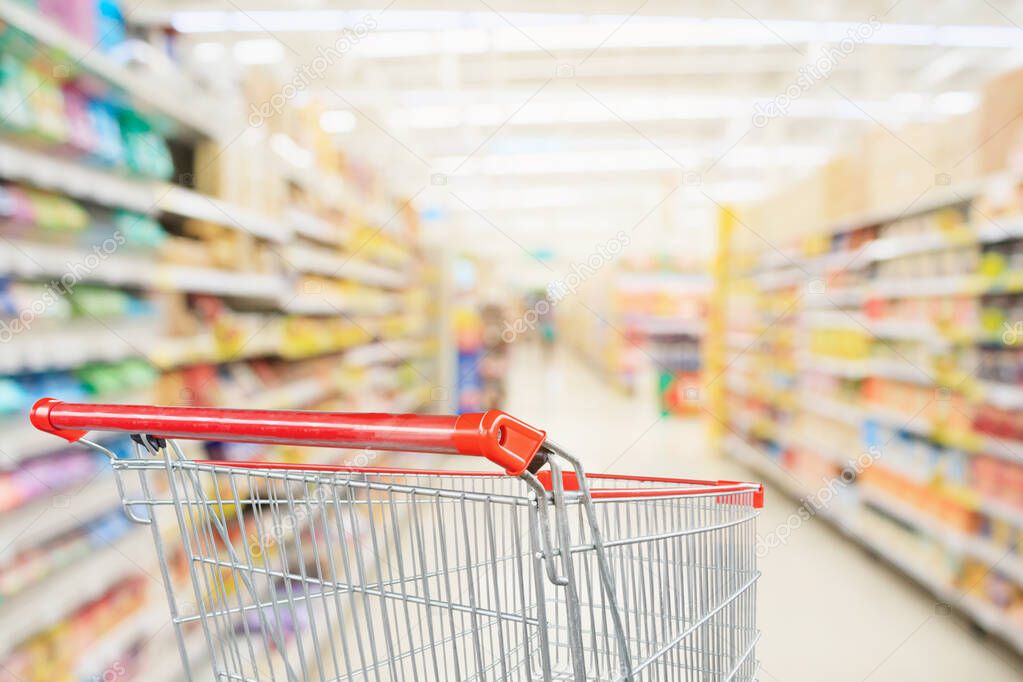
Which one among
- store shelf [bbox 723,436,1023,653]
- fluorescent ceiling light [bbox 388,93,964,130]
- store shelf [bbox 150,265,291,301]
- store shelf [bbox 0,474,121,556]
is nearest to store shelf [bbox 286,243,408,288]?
store shelf [bbox 150,265,291,301]

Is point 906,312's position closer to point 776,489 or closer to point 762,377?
point 776,489

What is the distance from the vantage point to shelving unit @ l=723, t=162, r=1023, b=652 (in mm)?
3193

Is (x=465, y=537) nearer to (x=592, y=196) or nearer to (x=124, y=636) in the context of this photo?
(x=124, y=636)

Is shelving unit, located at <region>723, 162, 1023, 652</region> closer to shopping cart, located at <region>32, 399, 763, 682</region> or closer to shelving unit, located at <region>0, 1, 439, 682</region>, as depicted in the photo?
shopping cart, located at <region>32, 399, 763, 682</region>

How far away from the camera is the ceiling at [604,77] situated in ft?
20.4

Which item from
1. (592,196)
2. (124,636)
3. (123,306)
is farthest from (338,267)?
(592,196)

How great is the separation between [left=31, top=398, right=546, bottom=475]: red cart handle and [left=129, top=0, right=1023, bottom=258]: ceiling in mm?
2128

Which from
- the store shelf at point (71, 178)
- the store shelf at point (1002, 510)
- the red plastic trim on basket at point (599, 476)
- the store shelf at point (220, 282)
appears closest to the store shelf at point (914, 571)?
the store shelf at point (1002, 510)

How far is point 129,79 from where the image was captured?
6.95ft

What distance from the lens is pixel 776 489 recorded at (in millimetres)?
6148

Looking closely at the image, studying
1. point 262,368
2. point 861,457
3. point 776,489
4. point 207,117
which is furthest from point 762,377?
point 207,117

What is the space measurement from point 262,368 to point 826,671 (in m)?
2.98

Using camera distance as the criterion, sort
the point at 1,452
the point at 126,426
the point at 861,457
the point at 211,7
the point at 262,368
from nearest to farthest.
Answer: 1. the point at 126,426
2. the point at 1,452
3. the point at 262,368
4. the point at 861,457
5. the point at 211,7

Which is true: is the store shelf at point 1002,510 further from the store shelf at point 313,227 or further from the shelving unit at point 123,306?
the store shelf at point 313,227
